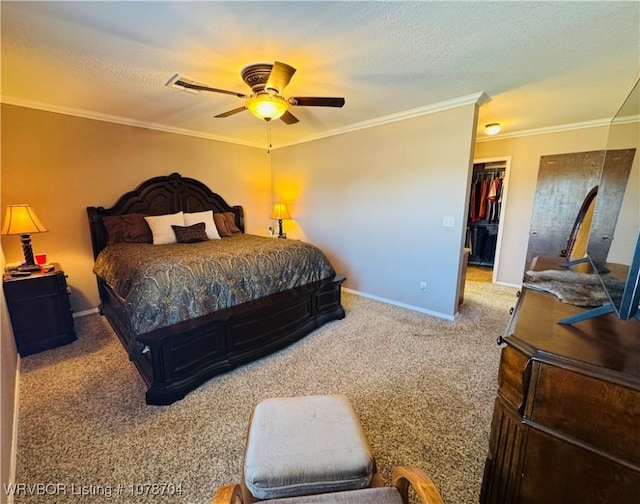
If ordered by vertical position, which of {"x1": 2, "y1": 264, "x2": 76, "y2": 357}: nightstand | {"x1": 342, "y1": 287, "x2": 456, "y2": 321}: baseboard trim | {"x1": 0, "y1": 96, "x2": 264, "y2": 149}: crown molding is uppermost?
{"x1": 0, "y1": 96, "x2": 264, "y2": 149}: crown molding

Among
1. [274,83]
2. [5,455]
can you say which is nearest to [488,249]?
[274,83]

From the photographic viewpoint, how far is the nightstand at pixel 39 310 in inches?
95.8

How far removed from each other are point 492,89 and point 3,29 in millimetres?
3784

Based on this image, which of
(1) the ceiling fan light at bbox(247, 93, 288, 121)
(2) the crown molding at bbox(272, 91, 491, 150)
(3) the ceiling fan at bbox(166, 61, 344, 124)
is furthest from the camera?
(2) the crown molding at bbox(272, 91, 491, 150)

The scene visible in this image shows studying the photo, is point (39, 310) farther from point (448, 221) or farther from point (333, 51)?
point (448, 221)

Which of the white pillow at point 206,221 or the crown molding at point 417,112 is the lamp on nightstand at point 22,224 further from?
the crown molding at point 417,112

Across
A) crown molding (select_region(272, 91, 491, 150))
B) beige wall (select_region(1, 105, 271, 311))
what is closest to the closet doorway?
crown molding (select_region(272, 91, 491, 150))

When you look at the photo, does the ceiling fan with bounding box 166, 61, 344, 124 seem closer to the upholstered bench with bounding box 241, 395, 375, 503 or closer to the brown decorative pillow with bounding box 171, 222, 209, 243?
the brown decorative pillow with bounding box 171, 222, 209, 243

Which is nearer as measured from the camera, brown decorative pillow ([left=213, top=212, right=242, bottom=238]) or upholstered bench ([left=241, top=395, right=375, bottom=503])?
upholstered bench ([left=241, top=395, right=375, bottom=503])

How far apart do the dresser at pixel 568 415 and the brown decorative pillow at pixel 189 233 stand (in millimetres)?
3401

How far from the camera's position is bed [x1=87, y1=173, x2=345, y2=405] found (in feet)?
6.48

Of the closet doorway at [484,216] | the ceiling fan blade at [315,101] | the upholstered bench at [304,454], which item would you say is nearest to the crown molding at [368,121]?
the closet doorway at [484,216]

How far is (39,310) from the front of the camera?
8.38ft

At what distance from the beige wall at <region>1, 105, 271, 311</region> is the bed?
165 millimetres
